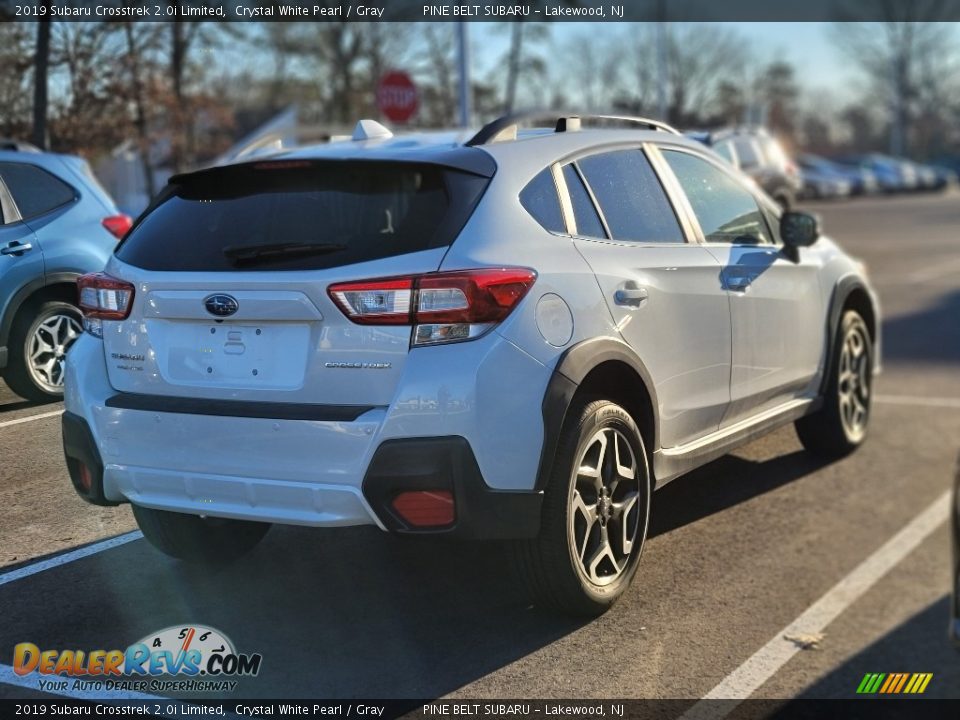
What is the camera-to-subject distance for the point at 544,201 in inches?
149

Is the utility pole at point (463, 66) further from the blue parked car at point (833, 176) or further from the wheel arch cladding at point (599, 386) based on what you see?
the blue parked car at point (833, 176)

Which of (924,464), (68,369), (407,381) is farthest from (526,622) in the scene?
(924,464)

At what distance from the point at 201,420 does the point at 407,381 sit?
0.68m

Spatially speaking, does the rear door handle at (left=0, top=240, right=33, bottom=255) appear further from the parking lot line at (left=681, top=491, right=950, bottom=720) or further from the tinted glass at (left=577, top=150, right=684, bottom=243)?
the parking lot line at (left=681, top=491, right=950, bottom=720)

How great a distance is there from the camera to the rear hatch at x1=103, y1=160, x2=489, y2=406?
3289 millimetres

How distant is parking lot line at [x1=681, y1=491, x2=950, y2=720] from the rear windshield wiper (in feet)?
5.70

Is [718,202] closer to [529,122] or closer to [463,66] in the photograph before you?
[529,122]

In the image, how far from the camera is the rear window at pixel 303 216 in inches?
134

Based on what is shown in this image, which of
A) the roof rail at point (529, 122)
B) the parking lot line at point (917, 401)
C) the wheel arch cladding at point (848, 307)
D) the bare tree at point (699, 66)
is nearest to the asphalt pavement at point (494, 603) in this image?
the wheel arch cladding at point (848, 307)

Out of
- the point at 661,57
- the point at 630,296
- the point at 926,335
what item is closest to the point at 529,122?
the point at 630,296

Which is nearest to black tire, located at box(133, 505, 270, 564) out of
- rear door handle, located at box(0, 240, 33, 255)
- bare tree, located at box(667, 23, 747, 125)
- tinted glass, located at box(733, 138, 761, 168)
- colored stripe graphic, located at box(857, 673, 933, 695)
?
rear door handle, located at box(0, 240, 33, 255)

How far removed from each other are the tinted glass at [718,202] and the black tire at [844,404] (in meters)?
0.97

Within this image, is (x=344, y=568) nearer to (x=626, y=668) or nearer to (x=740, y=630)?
(x=626, y=668)

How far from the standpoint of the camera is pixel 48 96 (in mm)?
4355
